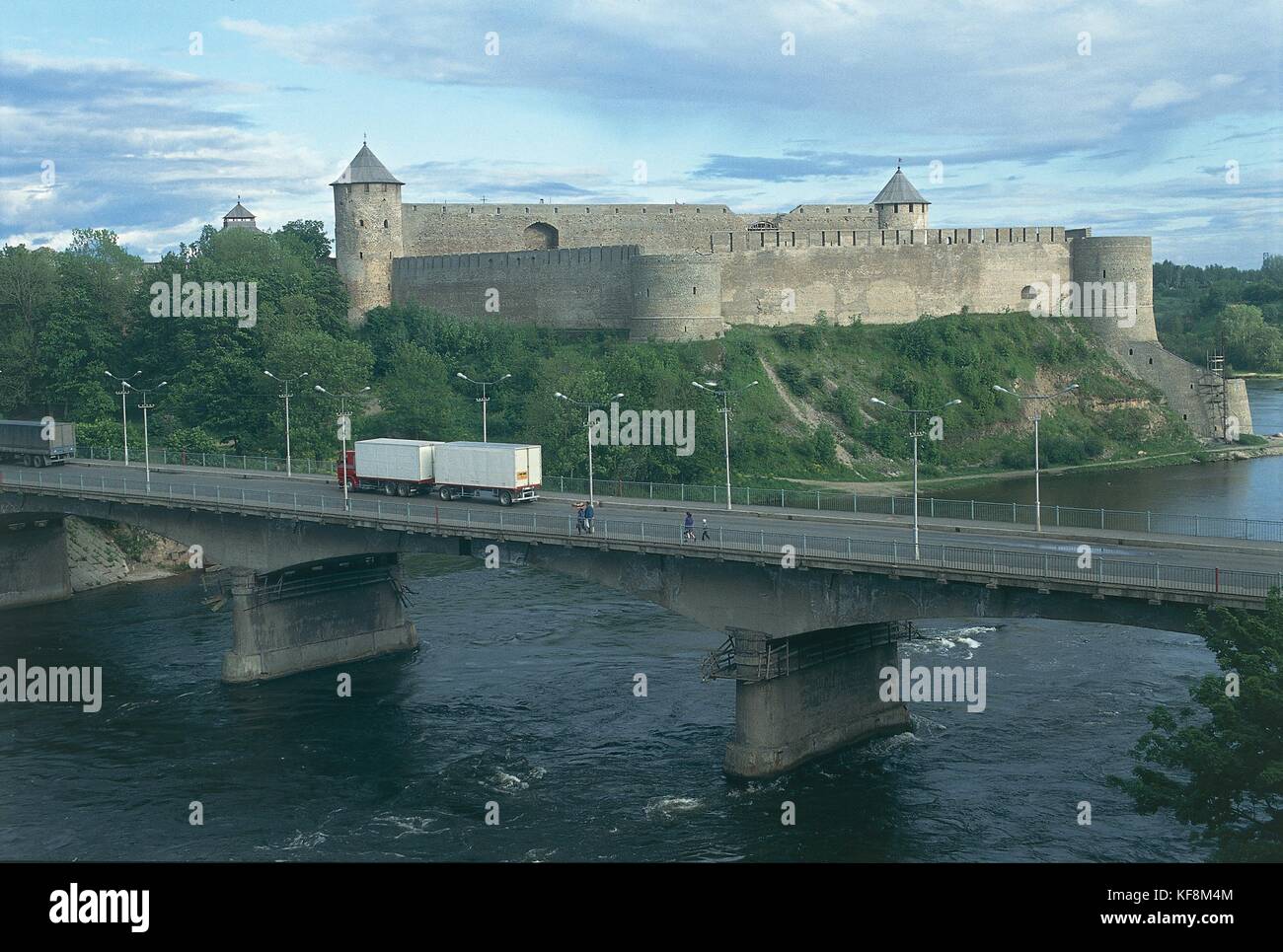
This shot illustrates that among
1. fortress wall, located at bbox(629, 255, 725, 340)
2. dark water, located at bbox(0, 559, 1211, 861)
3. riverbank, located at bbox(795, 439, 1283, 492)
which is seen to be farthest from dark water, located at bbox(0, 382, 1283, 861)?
fortress wall, located at bbox(629, 255, 725, 340)

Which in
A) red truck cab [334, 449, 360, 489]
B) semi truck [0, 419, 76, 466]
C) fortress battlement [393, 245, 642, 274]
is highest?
fortress battlement [393, 245, 642, 274]

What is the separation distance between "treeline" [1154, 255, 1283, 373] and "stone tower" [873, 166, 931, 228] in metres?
27.0

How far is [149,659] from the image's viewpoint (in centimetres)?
5116

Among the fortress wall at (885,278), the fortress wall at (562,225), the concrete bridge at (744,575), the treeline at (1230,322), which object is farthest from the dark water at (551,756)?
the treeline at (1230,322)

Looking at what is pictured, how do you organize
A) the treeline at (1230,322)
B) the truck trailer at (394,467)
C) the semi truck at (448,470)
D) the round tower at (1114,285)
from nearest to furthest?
the semi truck at (448,470)
the truck trailer at (394,467)
the round tower at (1114,285)
the treeline at (1230,322)

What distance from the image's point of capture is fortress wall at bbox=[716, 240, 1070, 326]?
295 ft

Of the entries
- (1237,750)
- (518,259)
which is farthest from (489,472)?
(518,259)

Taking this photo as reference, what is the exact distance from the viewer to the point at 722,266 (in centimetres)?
8906

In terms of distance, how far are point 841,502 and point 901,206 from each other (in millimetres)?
54462

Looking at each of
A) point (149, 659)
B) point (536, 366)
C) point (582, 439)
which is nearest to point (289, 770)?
point (149, 659)

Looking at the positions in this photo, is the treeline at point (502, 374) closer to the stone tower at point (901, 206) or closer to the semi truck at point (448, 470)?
the stone tower at point (901, 206)

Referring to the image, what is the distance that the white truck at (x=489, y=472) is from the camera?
49.6m

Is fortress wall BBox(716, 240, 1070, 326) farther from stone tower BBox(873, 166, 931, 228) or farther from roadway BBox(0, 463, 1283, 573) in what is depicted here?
roadway BBox(0, 463, 1283, 573)
